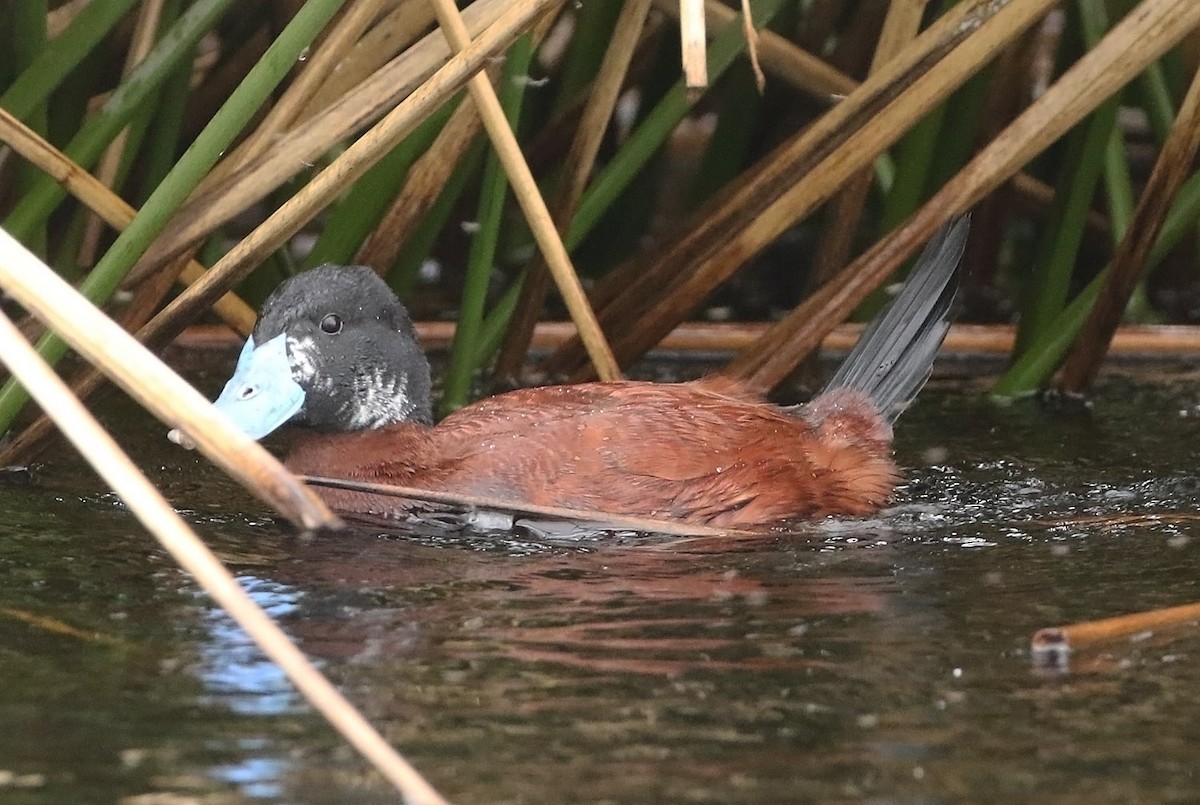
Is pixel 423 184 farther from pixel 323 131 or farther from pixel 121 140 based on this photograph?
Result: pixel 121 140

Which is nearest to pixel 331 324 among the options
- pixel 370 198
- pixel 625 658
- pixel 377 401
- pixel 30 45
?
pixel 377 401

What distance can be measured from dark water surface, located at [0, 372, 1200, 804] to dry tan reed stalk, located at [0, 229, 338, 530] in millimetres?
502

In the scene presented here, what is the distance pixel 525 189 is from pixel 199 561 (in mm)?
2116

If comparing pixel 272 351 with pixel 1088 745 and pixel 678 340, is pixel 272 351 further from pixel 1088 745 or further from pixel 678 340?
pixel 1088 745

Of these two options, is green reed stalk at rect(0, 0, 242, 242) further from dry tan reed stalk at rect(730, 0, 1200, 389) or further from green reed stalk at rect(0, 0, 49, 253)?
dry tan reed stalk at rect(730, 0, 1200, 389)

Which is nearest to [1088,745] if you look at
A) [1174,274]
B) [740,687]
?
[740,687]

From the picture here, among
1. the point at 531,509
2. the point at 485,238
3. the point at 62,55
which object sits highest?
the point at 62,55

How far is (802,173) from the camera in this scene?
4520 mm

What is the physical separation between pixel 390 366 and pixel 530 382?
1207 mm

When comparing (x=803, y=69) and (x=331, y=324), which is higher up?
(x=803, y=69)

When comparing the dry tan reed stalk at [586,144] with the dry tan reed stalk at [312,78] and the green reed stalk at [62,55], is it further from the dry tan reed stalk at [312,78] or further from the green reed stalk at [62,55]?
the green reed stalk at [62,55]

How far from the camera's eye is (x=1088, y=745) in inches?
105

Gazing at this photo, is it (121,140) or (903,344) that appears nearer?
(903,344)

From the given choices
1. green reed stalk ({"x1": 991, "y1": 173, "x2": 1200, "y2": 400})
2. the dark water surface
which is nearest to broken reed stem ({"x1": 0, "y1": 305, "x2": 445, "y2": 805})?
the dark water surface
